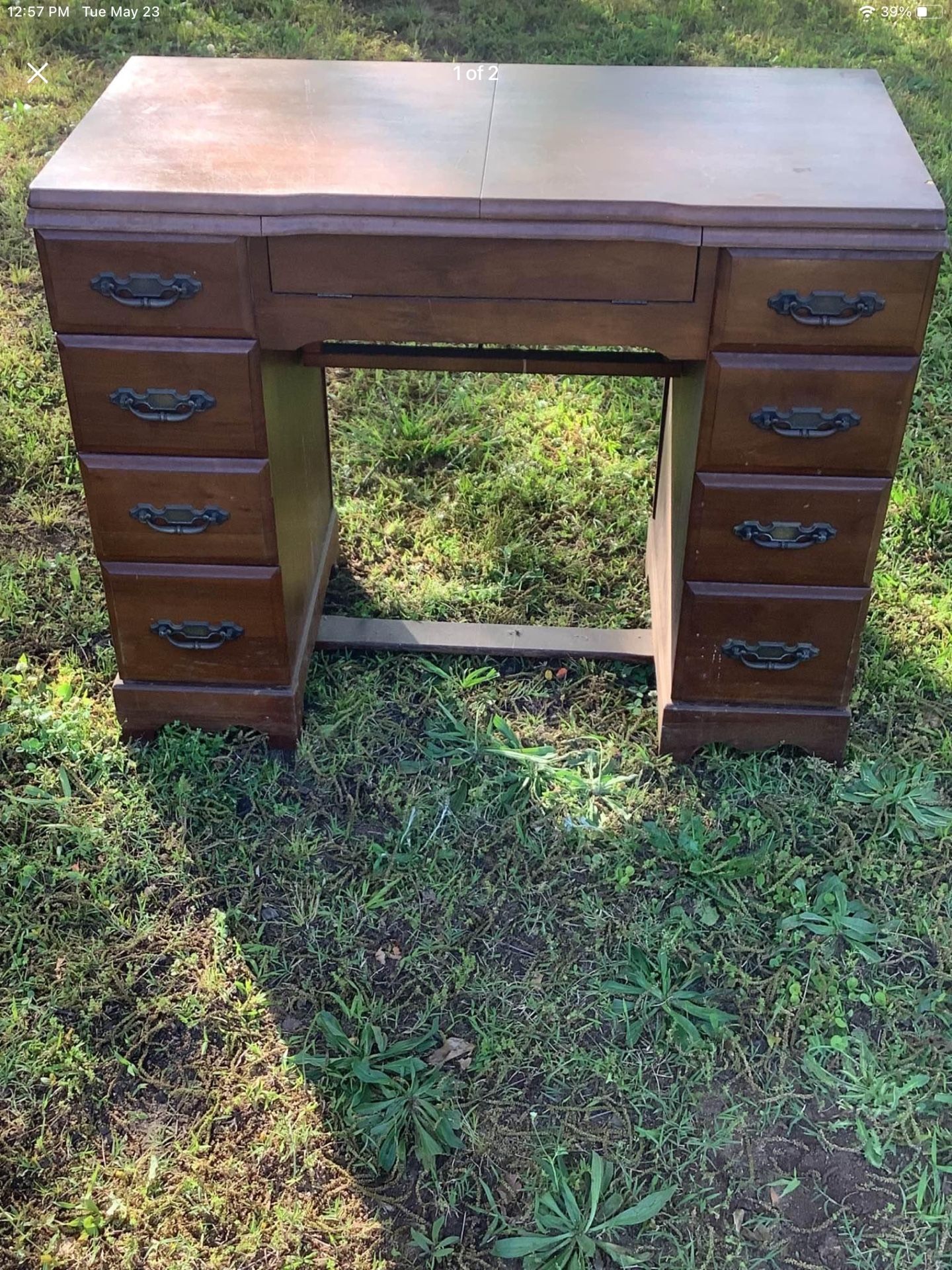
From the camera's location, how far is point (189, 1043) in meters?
2.15

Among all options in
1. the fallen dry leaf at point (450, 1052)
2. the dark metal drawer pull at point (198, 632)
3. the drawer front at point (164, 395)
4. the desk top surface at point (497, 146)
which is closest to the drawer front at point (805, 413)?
the desk top surface at point (497, 146)

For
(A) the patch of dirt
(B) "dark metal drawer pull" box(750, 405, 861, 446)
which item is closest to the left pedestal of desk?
(B) "dark metal drawer pull" box(750, 405, 861, 446)

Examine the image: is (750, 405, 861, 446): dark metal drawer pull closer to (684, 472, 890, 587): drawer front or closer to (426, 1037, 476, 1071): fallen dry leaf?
(684, 472, 890, 587): drawer front

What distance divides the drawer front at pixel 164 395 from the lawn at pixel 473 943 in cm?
68

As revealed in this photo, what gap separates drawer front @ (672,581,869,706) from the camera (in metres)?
2.44

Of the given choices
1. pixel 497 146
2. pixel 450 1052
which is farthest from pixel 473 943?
pixel 497 146

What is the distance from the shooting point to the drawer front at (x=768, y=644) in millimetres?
2438

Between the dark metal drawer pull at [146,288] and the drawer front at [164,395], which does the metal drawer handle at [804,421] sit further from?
the dark metal drawer pull at [146,288]

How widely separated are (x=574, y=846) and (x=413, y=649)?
0.66m

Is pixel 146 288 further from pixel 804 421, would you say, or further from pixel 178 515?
pixel 804 421

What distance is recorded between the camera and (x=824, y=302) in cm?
210

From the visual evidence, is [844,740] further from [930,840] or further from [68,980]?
[68,980]

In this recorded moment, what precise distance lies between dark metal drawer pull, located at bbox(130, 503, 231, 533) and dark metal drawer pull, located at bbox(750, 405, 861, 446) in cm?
101

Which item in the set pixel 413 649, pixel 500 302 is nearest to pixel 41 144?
pixel 413 649
